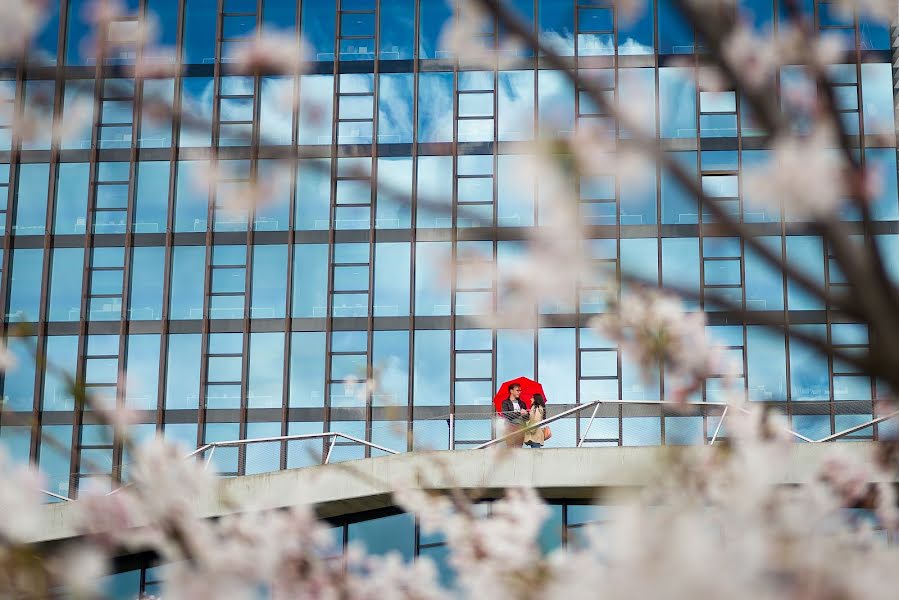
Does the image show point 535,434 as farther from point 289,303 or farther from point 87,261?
point 87,261

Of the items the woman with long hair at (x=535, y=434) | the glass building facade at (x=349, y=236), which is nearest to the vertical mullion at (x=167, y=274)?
the glass building facade at (x=349, y=236)

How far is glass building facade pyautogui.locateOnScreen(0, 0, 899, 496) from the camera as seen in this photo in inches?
850

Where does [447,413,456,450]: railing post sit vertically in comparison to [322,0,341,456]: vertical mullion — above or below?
below

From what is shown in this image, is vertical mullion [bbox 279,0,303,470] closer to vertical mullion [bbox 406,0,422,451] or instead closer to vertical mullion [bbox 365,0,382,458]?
vertical mullion [bbox 365,0,382,458]

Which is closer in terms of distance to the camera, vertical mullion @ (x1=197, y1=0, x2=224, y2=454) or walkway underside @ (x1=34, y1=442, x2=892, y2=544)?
walkway underside @ (x1=34, y1=442, x2=892, y2=544)

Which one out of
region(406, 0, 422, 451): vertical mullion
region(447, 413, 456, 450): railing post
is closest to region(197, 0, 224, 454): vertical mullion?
region(406, 0, 422, 451): vertical mullion

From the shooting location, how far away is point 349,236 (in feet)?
72.8

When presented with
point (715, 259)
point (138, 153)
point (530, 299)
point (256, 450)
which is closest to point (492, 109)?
point (715, 259)

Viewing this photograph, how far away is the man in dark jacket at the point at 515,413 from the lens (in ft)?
39.0

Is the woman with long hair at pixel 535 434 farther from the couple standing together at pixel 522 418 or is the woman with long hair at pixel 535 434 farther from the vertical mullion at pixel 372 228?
the vertical mullion at pixel 372 228

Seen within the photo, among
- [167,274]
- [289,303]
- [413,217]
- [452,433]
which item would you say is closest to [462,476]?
[452,433]

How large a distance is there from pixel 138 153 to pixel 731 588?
23119 mm

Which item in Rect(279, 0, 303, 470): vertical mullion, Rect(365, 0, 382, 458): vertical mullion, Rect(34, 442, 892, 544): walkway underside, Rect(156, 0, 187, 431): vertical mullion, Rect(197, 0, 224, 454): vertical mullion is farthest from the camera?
Rect(156, 0, 187, 431): vertical mullion

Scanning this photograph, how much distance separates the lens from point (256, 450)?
14000mm
